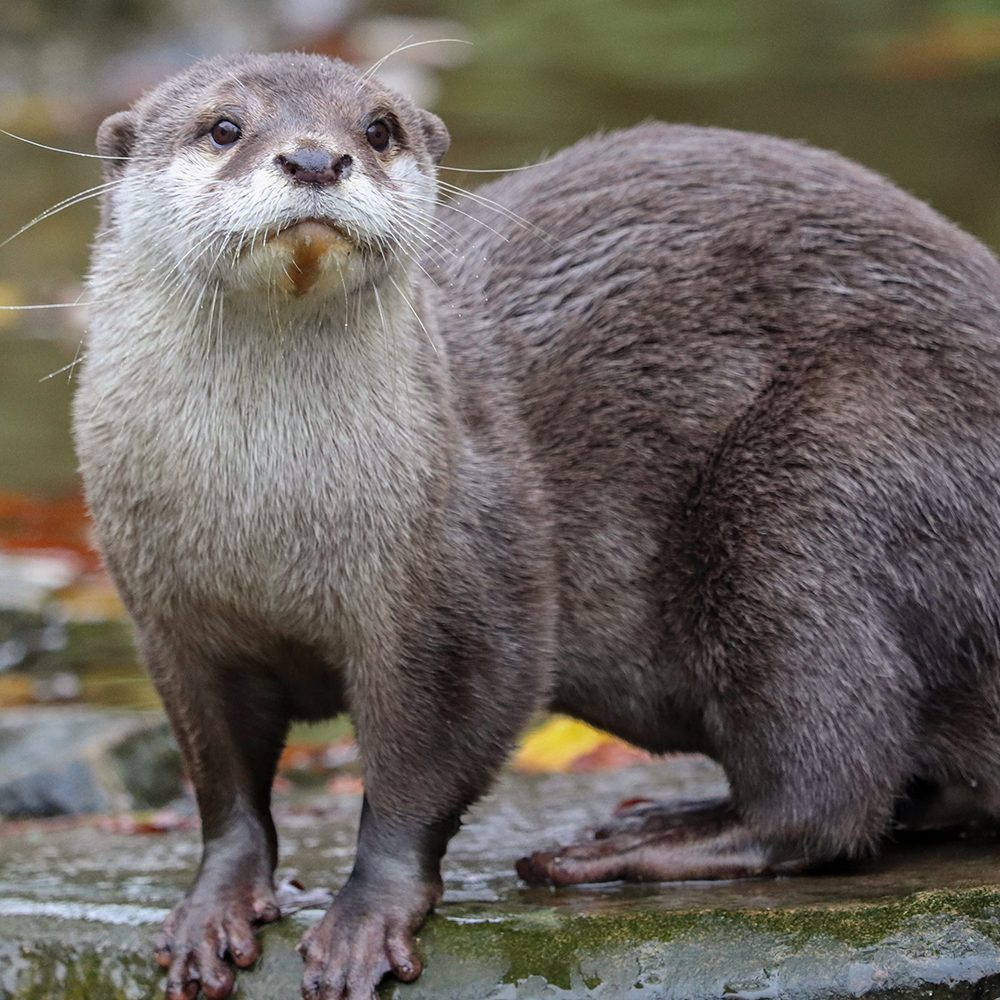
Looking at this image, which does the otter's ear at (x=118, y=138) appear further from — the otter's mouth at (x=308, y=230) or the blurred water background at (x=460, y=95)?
the blurred water background at (x=460, y=95)

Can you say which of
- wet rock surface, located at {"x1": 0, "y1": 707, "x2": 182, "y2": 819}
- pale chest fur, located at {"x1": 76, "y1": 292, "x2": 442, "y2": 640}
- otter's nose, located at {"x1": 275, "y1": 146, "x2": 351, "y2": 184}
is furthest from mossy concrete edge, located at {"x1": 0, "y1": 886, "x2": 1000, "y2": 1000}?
wet rock surface, located at {"x1": 0, "y1": 707, "x2": 182, "y2": 819}

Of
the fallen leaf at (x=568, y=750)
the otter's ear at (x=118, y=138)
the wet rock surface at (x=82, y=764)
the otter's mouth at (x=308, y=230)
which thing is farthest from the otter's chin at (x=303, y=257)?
the fallen leaf at (x=568, y=750)

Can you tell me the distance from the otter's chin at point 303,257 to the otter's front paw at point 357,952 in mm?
1103

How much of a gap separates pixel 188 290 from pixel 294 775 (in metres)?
2.57

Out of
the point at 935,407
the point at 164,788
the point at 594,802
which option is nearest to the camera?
the point at 935,407

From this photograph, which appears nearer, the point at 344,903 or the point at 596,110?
the point at 344,903

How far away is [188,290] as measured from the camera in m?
3.46

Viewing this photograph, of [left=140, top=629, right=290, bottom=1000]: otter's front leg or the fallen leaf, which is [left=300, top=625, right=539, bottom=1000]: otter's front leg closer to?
[left=140, top=629, right=290, bottom=1000]: otter's front leg

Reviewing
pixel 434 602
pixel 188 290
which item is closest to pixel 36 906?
pixel 434 602

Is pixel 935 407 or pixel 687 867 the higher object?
pixel 935 407

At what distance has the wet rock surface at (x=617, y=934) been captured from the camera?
3.26 meters

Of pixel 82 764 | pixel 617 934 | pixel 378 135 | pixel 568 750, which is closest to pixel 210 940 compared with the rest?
pixel 617 934

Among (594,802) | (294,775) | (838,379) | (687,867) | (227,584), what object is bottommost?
(294,775)

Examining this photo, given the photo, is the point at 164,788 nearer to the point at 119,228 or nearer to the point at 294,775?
the point at 294,775
